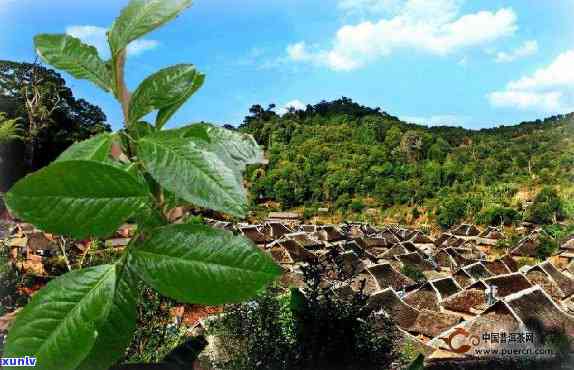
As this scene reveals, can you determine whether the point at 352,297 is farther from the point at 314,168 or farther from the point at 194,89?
the point at 194,89

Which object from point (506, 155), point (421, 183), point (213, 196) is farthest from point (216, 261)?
point (506, 155)

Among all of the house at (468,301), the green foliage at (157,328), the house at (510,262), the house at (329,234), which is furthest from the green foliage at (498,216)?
the green foliage at (157,328)

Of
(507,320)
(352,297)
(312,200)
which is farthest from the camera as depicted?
(312,200)

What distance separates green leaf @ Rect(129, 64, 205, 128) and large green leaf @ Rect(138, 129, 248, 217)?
0.01 metres

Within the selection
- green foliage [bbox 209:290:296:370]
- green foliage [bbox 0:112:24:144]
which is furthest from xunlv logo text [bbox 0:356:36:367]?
green foliage [bbox 209:290:296:370]

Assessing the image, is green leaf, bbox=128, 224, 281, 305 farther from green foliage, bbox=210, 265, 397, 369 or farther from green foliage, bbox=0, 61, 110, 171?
green foliage, bbox=210, 265, 397, 369

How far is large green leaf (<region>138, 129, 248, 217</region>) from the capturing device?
0.06m

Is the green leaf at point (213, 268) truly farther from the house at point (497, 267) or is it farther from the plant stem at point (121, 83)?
the house at point (497, 267)

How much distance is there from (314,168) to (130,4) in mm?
1339

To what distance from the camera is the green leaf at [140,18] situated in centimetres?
8

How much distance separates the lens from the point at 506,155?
6.56ft

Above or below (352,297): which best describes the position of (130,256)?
above

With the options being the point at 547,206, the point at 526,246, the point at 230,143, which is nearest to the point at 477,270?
the point at 526,246

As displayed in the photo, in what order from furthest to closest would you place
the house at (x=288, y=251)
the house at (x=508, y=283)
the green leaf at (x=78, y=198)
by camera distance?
1. the house at (x=508, y=283)
2. the house at (x=288, y=251)
3. the green leaf at (x=78, y=198)
